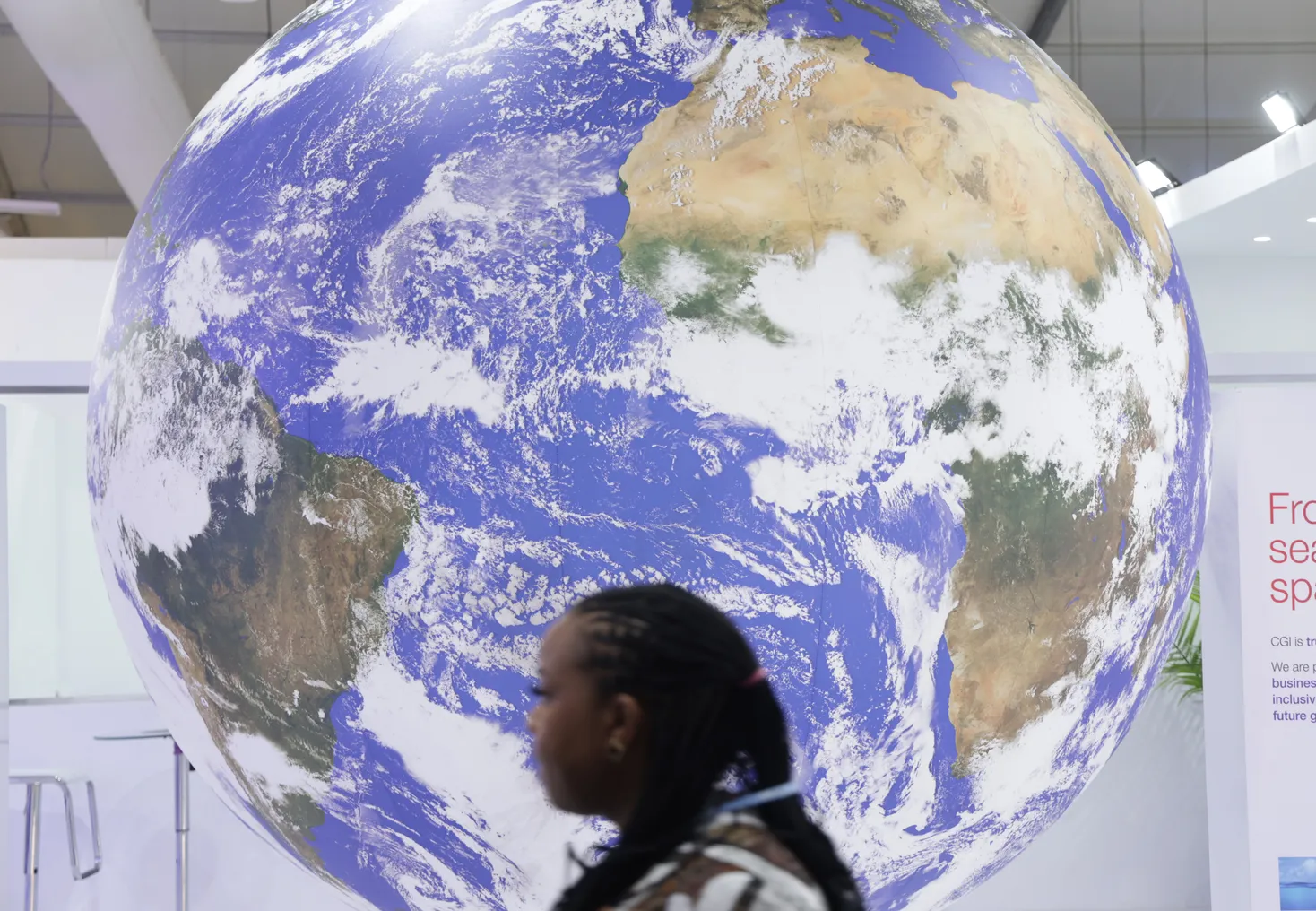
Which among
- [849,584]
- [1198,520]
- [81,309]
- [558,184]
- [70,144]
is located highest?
[70,144]

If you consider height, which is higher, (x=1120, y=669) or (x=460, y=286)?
(x=460, y=286)

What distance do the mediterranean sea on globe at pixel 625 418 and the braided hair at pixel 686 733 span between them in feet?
1.42

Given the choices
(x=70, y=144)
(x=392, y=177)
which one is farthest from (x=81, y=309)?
(x=392, y=177)

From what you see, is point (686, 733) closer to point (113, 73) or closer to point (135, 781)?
point (135, 781)

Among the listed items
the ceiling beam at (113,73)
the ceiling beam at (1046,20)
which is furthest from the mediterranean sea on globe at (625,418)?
the ceiling beam at (1046,20)

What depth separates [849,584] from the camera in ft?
4.94

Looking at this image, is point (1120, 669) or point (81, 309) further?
point (81, 309)

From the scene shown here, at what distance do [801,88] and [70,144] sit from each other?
1096 cm

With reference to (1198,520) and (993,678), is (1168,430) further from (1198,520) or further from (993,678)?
(993,678)

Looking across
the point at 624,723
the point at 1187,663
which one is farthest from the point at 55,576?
the point at 624,723

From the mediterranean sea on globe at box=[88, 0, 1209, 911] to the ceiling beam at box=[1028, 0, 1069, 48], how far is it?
860 cm

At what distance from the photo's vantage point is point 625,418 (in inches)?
57.7

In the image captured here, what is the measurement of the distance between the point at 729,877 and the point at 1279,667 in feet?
11.5

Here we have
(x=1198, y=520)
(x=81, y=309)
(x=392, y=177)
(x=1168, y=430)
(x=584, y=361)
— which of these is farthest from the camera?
(x=81, y=309)
